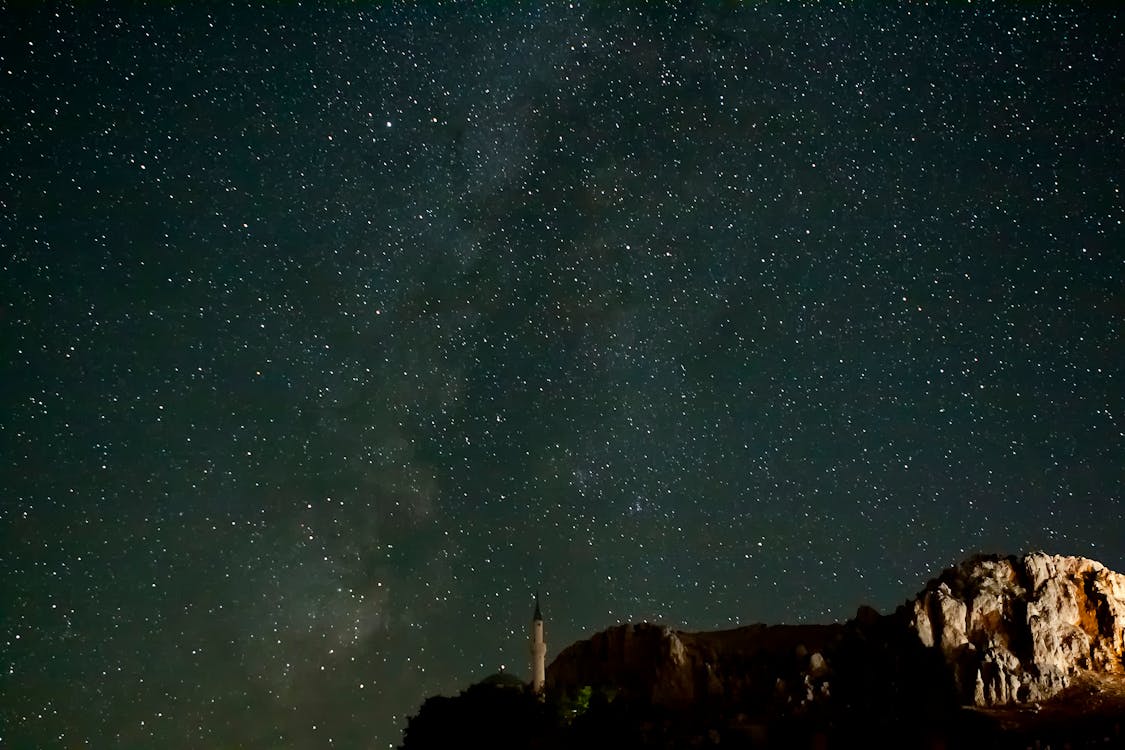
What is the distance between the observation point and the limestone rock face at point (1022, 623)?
4731cm

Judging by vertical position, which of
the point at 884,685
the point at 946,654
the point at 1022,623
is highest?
the point at 1022,623

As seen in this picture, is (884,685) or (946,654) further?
(884,685)

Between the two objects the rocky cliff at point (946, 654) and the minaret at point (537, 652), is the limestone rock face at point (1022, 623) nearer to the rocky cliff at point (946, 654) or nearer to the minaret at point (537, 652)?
the rocky cliff at point (946, 654)

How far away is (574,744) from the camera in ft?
131

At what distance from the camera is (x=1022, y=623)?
4981 centimetres

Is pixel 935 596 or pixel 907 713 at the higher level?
pixel 935 596

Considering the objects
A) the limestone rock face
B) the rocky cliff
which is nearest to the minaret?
the rocky cliff

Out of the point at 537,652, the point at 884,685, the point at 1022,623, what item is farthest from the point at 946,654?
the point at 537,652

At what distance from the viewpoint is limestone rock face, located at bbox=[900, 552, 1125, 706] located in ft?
155

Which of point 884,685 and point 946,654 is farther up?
point 946,654

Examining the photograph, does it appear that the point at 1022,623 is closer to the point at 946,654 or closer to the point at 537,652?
the point at 946,654

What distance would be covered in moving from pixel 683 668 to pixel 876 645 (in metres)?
12.8

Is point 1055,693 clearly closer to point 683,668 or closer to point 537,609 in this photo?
point 683,668

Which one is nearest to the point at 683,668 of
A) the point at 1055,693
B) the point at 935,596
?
the point at 935,596
